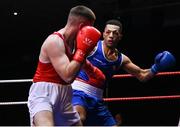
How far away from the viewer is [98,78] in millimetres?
2811

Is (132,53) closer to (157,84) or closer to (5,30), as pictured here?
(157,84)

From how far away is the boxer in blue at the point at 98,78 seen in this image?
280 centimetres

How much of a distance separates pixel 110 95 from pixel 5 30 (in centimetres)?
399

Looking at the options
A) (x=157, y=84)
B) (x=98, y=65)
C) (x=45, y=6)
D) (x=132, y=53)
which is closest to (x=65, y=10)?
(x=45, y=6)

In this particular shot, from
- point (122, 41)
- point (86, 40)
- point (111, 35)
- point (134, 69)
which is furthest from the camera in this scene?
point (122, 41)

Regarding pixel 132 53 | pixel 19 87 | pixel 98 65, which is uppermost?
pixel 98 65

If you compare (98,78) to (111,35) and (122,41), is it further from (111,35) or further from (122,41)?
(122,41)

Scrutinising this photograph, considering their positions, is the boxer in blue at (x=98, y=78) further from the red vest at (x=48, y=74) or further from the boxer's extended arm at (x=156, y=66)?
the red vest at (x=48, y=74)

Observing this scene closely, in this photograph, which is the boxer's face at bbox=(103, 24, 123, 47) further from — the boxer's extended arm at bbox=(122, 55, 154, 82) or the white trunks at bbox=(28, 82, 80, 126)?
the white trunks at bbox=(28, 82, 80, 126)

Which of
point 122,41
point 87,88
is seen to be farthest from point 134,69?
point 122,41

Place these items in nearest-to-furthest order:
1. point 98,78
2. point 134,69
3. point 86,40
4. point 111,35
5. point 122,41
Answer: point 86,40
point 98,78
point 111,35
point 134,69
point 122,41

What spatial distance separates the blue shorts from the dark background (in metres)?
5.84

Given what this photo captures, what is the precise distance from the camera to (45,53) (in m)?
2.12

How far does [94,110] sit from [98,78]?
21cm
